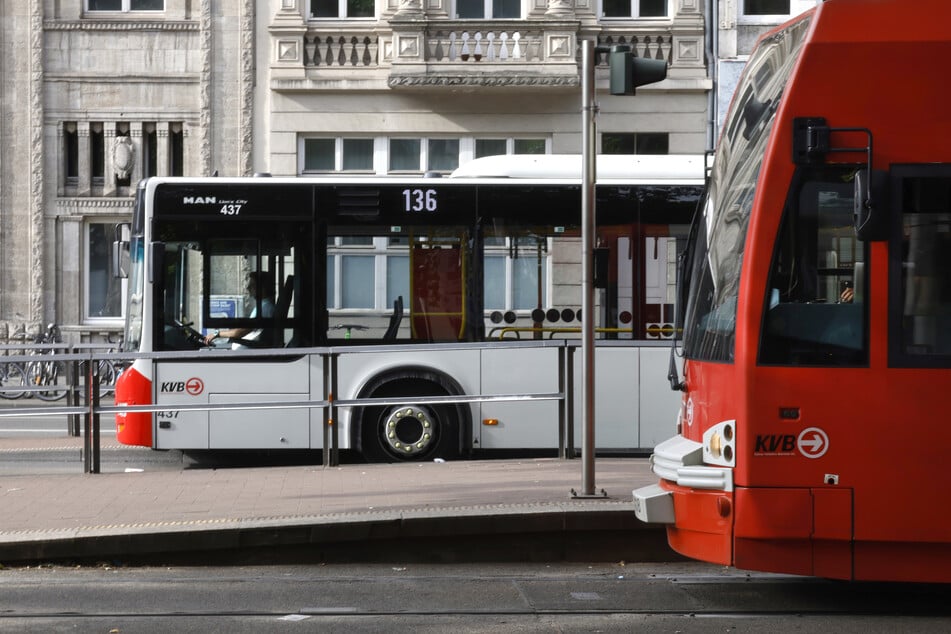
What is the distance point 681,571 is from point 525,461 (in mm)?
3870

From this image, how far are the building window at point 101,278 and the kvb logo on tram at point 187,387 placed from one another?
13749 millimetres

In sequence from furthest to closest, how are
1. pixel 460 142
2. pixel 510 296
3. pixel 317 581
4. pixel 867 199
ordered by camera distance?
1. pixel 460 142
2. pixel 510 296
3. pixel 317 581
4. pixel 867 199

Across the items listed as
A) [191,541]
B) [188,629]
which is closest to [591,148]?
[191,541]

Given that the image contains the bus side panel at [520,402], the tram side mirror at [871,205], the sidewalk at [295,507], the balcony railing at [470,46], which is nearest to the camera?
the tram side mirror at [871,205]

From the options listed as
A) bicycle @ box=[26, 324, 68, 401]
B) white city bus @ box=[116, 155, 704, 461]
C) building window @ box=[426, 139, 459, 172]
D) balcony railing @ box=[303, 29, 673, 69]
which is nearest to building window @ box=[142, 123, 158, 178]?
balcony railing @ box=[303, 29, 673, 69]

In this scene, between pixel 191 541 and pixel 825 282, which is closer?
pixel 825 282

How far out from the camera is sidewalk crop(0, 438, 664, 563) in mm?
8719

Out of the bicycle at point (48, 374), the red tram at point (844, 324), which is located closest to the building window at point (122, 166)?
the bicycle at point (48, 374)

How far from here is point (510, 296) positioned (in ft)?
44.5

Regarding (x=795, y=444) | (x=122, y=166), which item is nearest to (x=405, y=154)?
(x=122, y=166)

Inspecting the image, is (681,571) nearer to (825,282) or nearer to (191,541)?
(825,282)

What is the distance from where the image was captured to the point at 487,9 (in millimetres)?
26188

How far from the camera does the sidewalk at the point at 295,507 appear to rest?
28.6 ft

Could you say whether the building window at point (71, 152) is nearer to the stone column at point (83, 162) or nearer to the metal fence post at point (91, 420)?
the stone column at point (83, 162)
